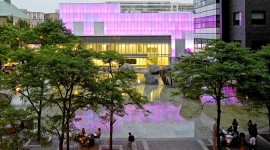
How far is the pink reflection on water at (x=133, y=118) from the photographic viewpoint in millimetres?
34987

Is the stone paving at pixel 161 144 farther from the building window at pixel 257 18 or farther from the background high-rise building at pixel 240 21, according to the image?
the building window at pixel 257 18

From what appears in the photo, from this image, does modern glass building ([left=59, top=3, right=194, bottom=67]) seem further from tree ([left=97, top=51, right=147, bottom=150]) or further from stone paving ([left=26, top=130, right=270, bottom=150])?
tree ([left=97, top=51, right=147, bottom=150])

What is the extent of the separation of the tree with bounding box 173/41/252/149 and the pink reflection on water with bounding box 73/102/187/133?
9.86 m

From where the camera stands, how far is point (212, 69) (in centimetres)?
2520

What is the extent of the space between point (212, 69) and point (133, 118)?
15.4 meters

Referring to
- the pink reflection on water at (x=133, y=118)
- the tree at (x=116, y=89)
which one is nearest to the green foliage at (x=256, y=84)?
the tree at (x=116, y=89)

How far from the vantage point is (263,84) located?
25.9m

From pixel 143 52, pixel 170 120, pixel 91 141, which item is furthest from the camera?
pixel 143 52

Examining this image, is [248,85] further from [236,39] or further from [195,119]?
[236,39]

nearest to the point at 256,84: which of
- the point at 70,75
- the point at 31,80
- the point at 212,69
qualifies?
the point at 212,69

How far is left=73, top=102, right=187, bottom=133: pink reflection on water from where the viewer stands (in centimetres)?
3499

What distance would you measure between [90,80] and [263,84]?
40.2 ft

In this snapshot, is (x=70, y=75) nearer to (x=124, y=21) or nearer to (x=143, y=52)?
(x=143, y=52)

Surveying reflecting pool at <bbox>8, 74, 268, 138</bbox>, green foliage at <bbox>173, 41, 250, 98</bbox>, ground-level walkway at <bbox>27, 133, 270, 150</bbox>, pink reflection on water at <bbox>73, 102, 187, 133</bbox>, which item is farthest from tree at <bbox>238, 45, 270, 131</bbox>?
pink reflection on water at <bbox>73, 102, 187, 133</bbox>
